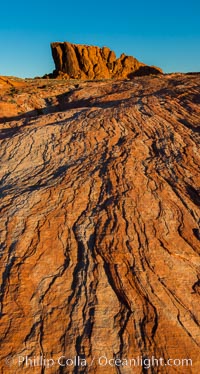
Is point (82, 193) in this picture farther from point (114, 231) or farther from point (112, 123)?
point (112, 123)

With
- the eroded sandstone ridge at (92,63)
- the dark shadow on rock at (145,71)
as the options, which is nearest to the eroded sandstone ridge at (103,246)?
the eroded sandstone ridge at (92,63)

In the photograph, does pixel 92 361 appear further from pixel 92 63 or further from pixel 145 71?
pixel 145 71

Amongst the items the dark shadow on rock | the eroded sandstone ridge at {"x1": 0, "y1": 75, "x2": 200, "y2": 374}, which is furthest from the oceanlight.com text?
the dark shadow on rock

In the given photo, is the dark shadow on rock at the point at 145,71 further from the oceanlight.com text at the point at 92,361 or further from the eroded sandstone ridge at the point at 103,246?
the oceanlight.com text at the point at 92,361

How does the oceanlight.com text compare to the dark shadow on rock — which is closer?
the oceanlight.com text

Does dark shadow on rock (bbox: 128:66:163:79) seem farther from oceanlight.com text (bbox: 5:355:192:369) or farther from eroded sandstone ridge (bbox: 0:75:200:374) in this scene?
oceanlight.com text (bbox: 5:355:192:369)

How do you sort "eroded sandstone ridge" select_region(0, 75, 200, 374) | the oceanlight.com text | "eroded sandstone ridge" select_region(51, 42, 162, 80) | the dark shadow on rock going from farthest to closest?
the dark shadow on rock < "eroded sandstone ridge" select_region(51, 42, 162, 80) < "eroded sandstone ridge" select_region(0, 75, 200, 374) < the oceanlight.com text
